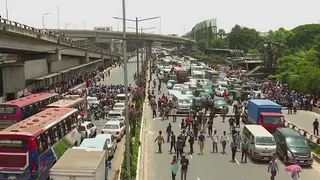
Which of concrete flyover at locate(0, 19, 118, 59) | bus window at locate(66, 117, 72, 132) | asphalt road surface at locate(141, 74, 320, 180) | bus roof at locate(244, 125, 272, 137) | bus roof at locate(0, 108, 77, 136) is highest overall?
concrete flyover at locate(0, 19, 118, 59)

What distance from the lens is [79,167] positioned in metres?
14.7

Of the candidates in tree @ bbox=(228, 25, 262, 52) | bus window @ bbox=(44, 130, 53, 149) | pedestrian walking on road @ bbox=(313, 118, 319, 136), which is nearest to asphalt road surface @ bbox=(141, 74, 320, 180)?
bus window @ bbox=(44, 130, 53, 149)

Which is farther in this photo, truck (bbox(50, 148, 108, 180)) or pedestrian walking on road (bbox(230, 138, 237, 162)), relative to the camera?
pedestrian walking on road (bbox(230, 138, 237, 162))

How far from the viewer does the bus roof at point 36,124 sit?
1734 centimetres

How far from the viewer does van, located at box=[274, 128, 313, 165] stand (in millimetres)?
22759

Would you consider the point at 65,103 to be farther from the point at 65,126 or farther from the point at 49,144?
the point at 49,144

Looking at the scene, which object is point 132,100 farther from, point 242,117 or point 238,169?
point 238,169

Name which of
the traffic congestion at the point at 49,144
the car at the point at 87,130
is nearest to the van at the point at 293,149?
the traffic congestion at the point at 49,144

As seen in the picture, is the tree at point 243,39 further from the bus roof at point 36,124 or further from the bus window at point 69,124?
the bus roof at point 36,124

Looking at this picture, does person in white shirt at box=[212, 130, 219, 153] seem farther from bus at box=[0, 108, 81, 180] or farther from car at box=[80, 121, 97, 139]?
bus at box=[0, 108, 81, 180]

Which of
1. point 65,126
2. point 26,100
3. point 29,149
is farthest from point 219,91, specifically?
point 29,149

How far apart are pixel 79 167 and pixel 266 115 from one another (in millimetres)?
17092

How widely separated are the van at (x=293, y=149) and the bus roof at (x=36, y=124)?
1171 cm

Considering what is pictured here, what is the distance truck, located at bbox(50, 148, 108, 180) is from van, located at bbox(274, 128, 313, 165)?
11031mm
